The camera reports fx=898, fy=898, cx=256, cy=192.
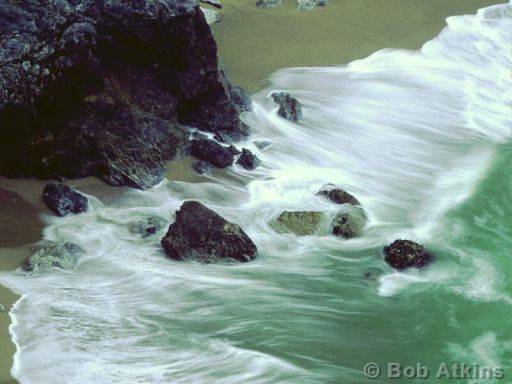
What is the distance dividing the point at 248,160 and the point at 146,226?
2.08 metres

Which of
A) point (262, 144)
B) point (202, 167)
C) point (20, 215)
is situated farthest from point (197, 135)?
point (20, 215)

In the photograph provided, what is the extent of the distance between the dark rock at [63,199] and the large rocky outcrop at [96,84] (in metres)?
0.45

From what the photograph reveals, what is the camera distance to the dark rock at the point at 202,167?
1092 cm

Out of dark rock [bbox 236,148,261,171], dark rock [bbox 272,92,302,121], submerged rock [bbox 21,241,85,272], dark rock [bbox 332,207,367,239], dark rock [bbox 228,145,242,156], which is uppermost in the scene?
dark rock [bbox 272,92,302,121]

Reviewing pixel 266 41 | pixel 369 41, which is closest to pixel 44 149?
pixel 266 41

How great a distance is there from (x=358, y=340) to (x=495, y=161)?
5233 mm

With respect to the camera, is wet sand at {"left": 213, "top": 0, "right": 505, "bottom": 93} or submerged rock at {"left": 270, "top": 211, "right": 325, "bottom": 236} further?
wet sand at {"left": 213, "top": 0, "right": 505, "bottom": 93}

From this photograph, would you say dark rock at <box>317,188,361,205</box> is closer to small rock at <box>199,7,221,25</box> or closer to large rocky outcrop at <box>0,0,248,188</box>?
large rocky outcrop at <box>0,0,248,188</box>

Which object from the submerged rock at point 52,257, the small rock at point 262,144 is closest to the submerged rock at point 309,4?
the small rock at point 262,144

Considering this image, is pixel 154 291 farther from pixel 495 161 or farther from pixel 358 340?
pixel 495 161

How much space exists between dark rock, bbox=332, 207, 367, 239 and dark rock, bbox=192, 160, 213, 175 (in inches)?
71.0

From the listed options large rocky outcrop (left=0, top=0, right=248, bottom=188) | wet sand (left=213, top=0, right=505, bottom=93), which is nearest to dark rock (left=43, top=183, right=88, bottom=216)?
large rocky outcrop (left=0, top=0, right=248, bottom=188)

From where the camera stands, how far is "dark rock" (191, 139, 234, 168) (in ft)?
36.3

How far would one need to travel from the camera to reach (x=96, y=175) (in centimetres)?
1048
